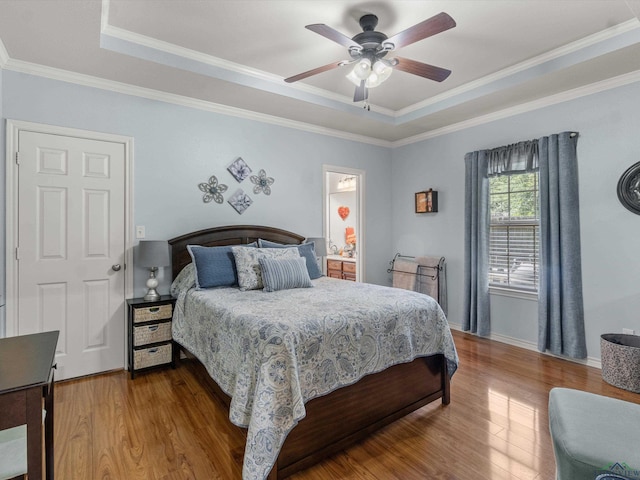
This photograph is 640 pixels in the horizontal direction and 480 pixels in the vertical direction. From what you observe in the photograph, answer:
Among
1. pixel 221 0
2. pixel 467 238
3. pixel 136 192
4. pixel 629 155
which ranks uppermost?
pixel 221 0

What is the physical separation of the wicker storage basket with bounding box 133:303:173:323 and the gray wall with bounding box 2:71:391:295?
32 cm

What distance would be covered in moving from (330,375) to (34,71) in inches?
132

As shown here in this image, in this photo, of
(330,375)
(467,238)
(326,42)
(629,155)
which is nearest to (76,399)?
(330,375)

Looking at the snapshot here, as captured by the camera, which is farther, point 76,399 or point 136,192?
point 136,192

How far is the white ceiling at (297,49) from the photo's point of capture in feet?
7.63

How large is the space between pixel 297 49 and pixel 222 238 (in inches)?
77.3

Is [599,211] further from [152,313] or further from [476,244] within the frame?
[152,313]

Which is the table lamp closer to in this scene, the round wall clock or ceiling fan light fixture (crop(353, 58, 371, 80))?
ceiling fan light fixture (crop(353, 58, 371, 80))

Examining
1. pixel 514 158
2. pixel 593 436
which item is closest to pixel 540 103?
pixel 514 158

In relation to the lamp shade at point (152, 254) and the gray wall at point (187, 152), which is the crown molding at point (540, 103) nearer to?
the gray wall at point (187, 152)

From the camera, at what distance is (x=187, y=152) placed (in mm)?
3510

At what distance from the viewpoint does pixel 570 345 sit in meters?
3.25

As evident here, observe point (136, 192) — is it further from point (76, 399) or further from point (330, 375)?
point (330, 375)

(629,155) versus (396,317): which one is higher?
(629,155)
